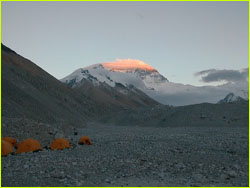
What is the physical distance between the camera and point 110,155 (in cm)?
1841

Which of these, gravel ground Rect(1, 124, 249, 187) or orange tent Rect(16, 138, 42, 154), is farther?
orange tent Rect(16, 138, 42, 154)

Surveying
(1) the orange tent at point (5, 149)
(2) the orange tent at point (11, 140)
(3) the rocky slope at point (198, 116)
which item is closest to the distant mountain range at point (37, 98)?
(3) the rocky slope at point (198, 116)

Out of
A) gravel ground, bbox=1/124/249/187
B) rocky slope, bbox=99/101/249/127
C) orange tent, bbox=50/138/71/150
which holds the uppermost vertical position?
rocky slope, bbox=99/101/249/127

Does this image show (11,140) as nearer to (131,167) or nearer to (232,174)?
(131,167)

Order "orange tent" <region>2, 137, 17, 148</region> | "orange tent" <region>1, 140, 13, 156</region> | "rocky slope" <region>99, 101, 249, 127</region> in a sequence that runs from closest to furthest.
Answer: "orange tent" <region>1, 140, 13, 156</region>, "orange tent" <region>2, 137, 17, 148</region>, "rocky slope" <region>99, 101, 249, 127</region>

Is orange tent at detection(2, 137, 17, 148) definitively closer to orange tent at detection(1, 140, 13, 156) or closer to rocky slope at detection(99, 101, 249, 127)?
orange tent at detection(1, 140, 13, 156)

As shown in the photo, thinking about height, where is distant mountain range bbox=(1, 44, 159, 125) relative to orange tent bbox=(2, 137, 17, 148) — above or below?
above

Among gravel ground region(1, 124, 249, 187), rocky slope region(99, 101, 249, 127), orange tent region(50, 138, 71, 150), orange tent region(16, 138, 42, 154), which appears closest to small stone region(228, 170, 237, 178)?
gravel ground region(1, 124, 249, 187)

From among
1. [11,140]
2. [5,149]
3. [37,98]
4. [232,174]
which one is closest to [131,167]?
[232,174]

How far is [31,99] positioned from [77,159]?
43.0 metres

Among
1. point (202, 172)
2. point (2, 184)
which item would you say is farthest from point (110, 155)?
point (2, 184)

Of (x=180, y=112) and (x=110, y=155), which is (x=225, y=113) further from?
(x=110, y=155)

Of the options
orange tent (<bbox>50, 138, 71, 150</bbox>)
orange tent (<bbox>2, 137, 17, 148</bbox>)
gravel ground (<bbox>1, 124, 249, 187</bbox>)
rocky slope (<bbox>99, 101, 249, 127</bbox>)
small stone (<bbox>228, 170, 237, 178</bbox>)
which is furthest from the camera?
rocky slope (<bbox>99, 101, 249, 127</bbox>)

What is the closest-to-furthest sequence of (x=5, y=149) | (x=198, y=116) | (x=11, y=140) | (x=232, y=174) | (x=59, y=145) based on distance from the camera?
(x=232, y=174), (x=5, y=149), (x=59, y=145), (x=11, y=140), (x=198, y=116)
